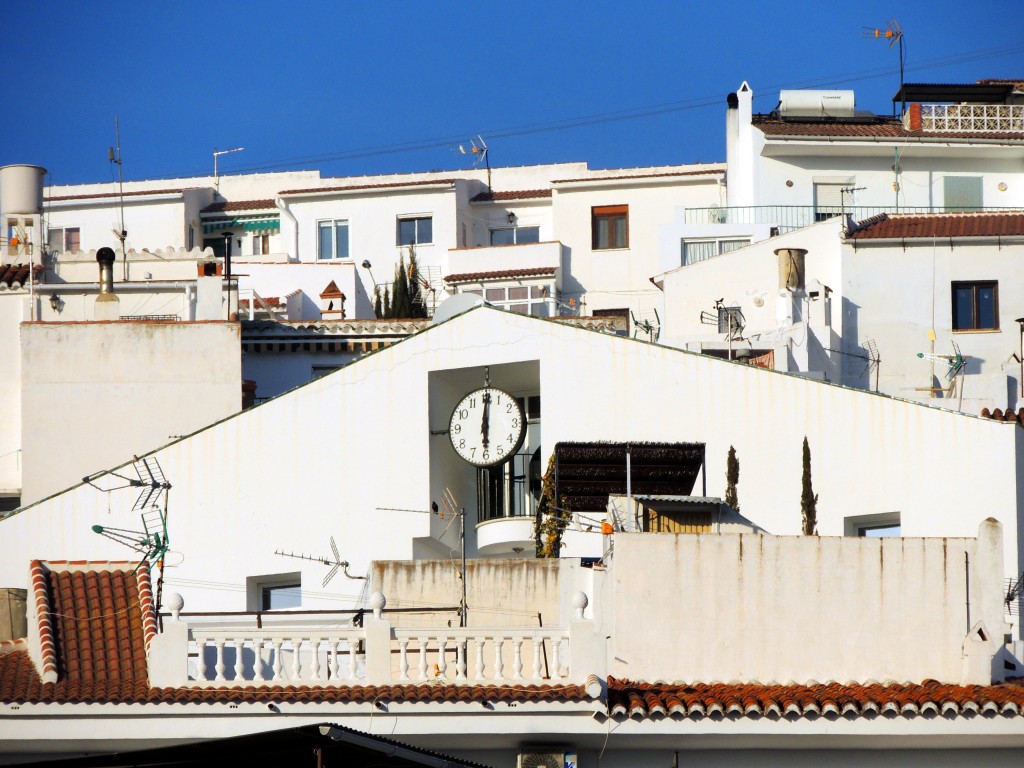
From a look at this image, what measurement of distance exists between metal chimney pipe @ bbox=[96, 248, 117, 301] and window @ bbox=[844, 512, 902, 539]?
61.9 ft

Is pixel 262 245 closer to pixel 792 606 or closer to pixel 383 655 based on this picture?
pixel 383 655

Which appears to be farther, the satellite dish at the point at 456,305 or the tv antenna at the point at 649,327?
the tv antenna at the point at 649,327

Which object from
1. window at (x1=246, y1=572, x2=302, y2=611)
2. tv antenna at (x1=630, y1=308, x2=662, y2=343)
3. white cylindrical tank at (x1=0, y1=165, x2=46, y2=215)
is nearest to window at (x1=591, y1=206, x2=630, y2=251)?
tv antenna at (x1=630, y1=308, x2=662, y2=343)

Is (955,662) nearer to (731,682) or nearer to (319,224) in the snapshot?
(731,682)

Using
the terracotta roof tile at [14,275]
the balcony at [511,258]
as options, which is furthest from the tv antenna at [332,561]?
the balcony at [511,258]

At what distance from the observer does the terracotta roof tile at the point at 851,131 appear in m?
45.6

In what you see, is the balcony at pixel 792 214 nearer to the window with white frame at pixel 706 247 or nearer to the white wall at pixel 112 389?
the window with white frame at pixel 706 247

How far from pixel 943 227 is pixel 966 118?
29.3 ft

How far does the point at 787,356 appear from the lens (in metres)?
35.1

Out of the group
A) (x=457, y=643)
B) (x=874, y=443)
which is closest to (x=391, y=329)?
(x=874, y=443)

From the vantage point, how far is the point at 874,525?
2692cm

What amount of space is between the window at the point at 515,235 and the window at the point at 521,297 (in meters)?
5.07

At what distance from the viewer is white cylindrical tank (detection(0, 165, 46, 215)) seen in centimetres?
4712

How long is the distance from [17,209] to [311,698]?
29.3m
